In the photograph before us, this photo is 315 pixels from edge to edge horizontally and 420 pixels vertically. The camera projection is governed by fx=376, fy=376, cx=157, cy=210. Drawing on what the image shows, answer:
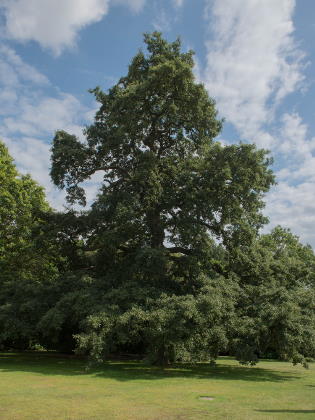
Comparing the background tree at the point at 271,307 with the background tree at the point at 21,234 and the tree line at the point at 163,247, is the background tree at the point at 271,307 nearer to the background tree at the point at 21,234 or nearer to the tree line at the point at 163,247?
the tree line at the point at 163,247

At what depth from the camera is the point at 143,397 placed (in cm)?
1047

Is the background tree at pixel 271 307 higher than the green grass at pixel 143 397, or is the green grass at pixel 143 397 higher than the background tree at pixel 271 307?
the background tree at pixel 271 307

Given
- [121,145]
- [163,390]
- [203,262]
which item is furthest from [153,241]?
[163,390]

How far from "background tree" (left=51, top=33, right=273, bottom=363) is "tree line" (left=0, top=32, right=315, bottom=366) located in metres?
0.07

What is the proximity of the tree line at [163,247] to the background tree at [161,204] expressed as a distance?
0.07 m

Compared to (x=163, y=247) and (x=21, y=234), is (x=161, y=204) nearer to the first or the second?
(x=163, y=247)

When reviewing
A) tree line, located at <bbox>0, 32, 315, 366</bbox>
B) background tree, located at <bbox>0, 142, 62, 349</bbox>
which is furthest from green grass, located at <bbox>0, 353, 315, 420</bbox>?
background tree, located at <bbox>0, 142, 62, 349</bbox>

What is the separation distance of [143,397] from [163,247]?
10763 mm

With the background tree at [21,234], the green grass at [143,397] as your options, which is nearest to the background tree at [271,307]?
the green grass at [143,397]

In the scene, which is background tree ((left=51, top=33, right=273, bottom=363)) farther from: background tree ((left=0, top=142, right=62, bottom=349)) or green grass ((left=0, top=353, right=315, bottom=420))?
background tree ((left=0, top=142, right=62, bottom=349))

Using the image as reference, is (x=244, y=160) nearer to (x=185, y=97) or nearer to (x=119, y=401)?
(x=185, y=97)

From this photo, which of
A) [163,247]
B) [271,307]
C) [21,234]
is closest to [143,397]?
[271,307]

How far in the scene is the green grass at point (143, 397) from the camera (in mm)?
8172

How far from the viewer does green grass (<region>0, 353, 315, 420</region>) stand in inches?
322
